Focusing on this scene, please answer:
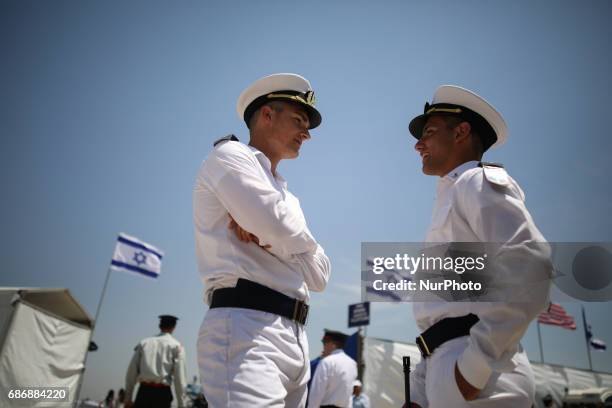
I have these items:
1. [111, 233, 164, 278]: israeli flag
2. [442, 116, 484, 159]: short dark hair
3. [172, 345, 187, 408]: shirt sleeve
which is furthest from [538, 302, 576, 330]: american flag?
[442, 116, 484, 159]: short dark hair

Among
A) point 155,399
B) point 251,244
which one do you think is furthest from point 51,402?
point 251,244

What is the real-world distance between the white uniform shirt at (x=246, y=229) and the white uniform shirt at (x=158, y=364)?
6.59 metres

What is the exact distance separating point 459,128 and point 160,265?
13.2m

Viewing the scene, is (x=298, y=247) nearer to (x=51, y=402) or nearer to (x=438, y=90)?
(x=438, y=90)

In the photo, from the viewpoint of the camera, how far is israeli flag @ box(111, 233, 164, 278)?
12.4 m

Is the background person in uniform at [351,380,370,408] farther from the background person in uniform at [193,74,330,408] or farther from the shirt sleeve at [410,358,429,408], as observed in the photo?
the background person in uniform at [193,74,330,408]

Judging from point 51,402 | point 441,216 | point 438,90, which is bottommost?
point 51,402

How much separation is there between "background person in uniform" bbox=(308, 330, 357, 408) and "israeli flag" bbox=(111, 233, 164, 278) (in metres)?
8.31

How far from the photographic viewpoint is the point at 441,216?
6.63ft

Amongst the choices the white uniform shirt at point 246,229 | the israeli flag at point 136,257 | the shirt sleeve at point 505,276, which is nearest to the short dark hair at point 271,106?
the white uniform shirt at point 246,229

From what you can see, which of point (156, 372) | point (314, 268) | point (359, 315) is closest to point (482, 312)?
point (314, 268)

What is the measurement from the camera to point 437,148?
241 cm

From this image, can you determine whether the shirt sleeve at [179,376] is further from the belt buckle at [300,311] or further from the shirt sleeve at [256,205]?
the shirt sleeve at [256,205]

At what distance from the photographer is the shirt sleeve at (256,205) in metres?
2.04
